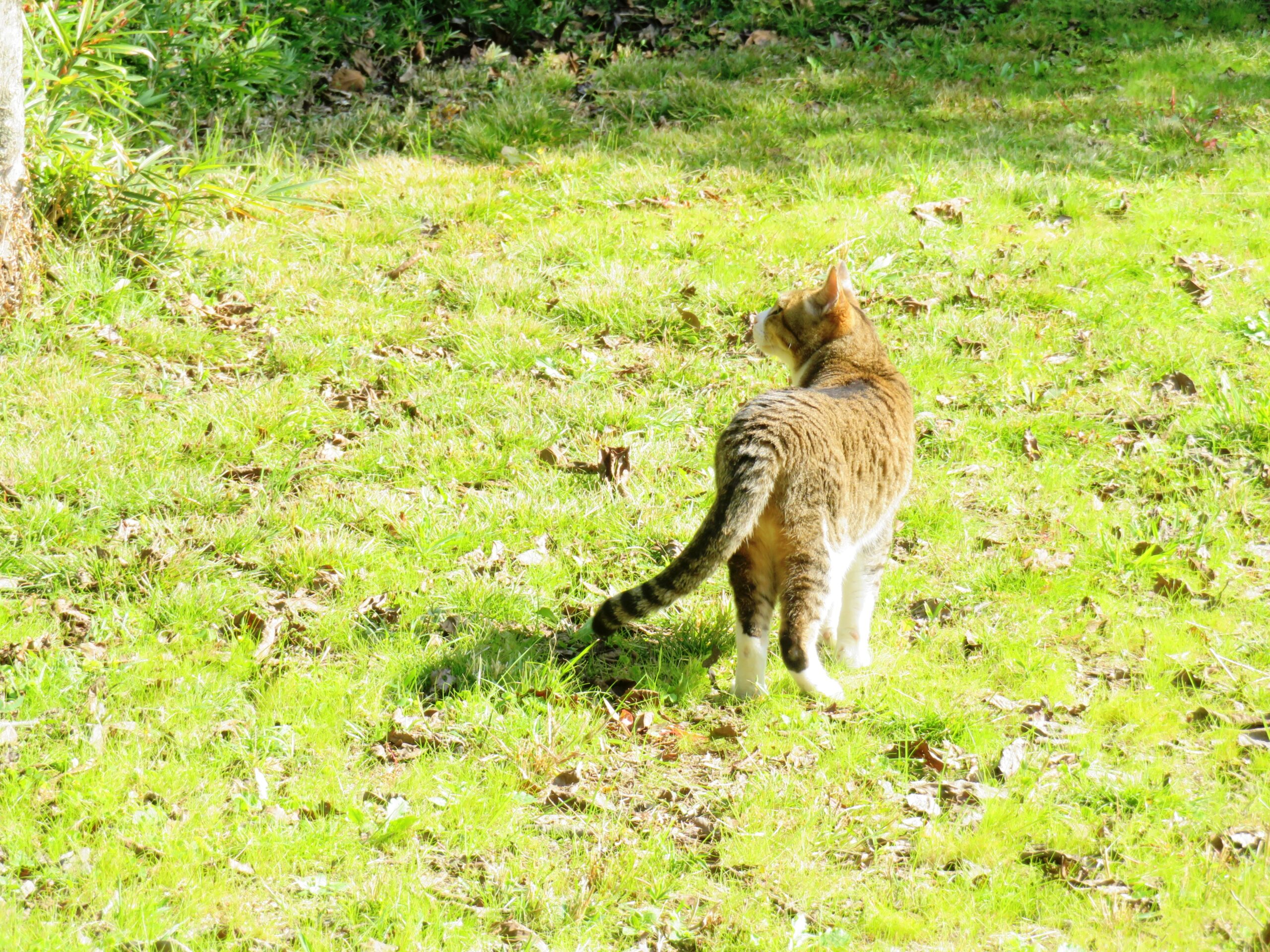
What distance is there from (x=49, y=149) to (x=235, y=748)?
449 centimetres

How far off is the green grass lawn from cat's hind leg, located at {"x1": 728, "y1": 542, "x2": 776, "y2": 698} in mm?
260

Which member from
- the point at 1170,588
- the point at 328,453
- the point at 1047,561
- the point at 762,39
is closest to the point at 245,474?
the point at 328,453

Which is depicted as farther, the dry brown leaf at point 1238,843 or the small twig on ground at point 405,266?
the small twig on ground at point 405,266

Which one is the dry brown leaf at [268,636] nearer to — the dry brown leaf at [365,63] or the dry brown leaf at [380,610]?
the dry brown leaf at [380,610]

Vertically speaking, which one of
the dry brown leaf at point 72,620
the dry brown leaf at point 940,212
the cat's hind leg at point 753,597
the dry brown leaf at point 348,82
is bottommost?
the dry brown leaf at point 72,620

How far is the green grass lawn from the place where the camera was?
355 centimetres

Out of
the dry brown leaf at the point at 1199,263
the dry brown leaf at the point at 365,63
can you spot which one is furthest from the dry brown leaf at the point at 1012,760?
the dry brown leaf at the point at 365,63

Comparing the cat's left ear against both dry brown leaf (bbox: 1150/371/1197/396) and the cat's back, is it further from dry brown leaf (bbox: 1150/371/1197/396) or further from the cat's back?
dry brown leaf (bbox: 1150/371/1197/396)

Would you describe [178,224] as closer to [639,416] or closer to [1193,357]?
[639,416]

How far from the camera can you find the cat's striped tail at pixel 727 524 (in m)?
3.94

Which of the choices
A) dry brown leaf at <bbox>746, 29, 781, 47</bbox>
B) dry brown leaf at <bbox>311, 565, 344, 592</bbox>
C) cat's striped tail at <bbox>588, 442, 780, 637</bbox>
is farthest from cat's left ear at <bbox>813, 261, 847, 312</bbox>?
dry brown leaf at <bbox>746, 29, 781, 47</bbox>

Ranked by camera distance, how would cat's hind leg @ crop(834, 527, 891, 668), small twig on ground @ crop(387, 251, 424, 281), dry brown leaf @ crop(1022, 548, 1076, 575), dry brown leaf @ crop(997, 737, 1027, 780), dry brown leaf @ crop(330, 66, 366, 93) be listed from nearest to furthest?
dry brown leaf @ crop(997, 737, 1027, 780) < cat's hind leg @ crop(834, 527, 891, 668) < dry brown leaf @ crop(1022, 548, 1076, 575) < small twig on ground @ crop(387, 251, 424, 281) < dry brown leaf @ crop(330, 66, 366, 93)

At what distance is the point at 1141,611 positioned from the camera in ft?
16.3

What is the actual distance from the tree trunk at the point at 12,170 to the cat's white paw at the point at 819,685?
15.6 ft
